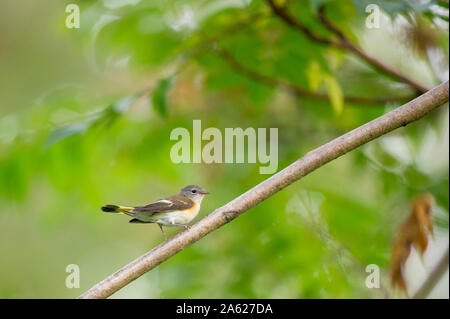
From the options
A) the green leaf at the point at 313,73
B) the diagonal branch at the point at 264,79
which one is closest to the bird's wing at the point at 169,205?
the diagonal branch at the point at 264,79

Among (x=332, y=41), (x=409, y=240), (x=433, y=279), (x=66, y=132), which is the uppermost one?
(x=332, y=41)

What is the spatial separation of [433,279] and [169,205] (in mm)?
2000

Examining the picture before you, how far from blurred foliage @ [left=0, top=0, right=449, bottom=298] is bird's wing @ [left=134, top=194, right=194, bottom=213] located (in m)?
0.87

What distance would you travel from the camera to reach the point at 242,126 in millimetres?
4406

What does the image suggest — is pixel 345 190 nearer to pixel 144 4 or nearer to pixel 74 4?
pixel 144 4

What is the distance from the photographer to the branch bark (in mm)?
1791

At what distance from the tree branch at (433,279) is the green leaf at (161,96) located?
1.85 metres

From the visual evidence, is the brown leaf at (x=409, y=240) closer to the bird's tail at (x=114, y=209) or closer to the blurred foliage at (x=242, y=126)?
the blurred foliage at (x=242, y=126)

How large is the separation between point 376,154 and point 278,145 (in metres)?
0.72

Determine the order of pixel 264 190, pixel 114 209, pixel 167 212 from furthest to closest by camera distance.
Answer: pixel 167 212 < pixel 114 209 < pixel 264 190

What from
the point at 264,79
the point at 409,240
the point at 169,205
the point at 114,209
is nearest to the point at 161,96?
the point at 264,79

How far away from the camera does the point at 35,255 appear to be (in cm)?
610

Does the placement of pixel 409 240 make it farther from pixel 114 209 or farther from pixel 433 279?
pixel 114 209
